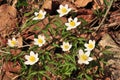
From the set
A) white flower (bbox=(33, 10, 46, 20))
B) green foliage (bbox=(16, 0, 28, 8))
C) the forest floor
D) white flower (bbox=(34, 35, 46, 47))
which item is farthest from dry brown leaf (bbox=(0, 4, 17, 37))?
white flower (bbox=(34, 35, 46, 47))

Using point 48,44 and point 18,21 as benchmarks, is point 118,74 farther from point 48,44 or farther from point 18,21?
point 18,21

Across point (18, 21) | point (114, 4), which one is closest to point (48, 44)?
point (18, 21)

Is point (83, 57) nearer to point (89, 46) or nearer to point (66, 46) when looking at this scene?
point (89, 46)

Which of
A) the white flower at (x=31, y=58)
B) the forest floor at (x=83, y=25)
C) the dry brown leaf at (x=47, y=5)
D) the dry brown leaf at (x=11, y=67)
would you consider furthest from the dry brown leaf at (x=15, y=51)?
the dry brown leaf at (x=47, y=5)

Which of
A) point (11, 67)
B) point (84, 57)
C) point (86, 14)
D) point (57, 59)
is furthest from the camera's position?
point (86, 14)

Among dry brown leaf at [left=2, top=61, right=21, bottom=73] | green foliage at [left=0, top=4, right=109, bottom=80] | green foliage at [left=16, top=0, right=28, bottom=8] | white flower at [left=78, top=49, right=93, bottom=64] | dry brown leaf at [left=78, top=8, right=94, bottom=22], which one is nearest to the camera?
white flower at [left=78, top=49, right=93, bottom=64]

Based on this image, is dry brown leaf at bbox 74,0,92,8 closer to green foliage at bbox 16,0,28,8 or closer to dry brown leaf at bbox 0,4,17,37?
green foliage at bbox 16,0,28,8

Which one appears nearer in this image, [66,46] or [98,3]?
[66,46]

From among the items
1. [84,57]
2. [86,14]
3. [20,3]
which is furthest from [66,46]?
[20,3]
